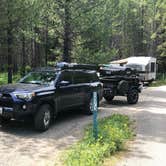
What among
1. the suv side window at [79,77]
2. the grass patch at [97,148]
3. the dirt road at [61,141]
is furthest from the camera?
the suv side window at [79,77]

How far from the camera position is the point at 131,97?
1956 cm

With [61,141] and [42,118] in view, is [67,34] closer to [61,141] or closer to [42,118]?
[42,118]

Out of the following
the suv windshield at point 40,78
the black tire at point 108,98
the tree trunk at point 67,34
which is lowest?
the black tire at point 108,98

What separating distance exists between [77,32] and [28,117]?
1553 cm

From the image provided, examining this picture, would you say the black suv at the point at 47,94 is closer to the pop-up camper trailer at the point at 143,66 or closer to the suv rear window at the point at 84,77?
the suv rear window at the point at 84,77

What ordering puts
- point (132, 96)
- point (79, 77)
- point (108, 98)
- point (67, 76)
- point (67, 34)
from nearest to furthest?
point (67, 76) → point (79, 77) → point (132, 96) → point (108, 98) → point (67, 34)

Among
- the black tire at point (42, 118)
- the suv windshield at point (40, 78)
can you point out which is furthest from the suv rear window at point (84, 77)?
the black tire at point (42, 118)

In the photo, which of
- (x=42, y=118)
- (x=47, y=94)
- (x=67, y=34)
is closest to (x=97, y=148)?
(x=42, y=118)

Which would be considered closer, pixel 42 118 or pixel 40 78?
pixel 42 118

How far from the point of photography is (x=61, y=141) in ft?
34.1

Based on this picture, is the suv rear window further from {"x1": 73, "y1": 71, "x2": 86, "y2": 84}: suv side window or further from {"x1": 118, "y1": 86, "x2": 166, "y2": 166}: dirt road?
{"x1": 118, "y1": 86, "x2": 166, "y2": 166}: dirt road

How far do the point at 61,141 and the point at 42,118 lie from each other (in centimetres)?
121

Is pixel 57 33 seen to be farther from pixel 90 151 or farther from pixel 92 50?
pixel 90 151

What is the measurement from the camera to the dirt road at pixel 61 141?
8484 mm
